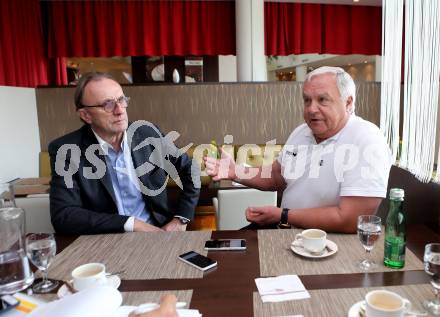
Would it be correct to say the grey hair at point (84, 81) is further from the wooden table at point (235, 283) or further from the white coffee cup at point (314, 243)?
the white coffee cup at point (314, 243)

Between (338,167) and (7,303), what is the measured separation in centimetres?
116

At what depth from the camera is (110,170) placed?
1.67 metres

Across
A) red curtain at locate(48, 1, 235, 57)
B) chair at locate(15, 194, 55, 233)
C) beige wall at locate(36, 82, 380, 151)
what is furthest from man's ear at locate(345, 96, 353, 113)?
red curtain at locate(48, 1, 235, 57)

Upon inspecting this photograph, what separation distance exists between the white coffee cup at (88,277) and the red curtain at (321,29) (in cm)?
443

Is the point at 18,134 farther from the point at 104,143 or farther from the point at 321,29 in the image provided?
the point at 321,29

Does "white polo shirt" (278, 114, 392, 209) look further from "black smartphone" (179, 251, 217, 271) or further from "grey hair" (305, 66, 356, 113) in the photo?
"black smartphone" (179, 251, 217, 271)

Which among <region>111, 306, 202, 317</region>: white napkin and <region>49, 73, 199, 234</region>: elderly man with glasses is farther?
<region>49, 73, 199, 234</region>: elderly man with glasses

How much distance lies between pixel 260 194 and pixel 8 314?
1.65 meters

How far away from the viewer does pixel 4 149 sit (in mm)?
3162

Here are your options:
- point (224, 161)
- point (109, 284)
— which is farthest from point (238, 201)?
point (109, 284)

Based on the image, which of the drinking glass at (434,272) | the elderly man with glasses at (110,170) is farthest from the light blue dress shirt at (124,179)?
the drinking glass at (434,272)

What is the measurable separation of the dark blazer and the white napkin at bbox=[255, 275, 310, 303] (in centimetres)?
Answer: 68

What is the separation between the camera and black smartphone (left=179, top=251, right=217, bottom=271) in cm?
101

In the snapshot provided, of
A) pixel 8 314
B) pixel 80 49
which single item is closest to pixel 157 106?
pixel 80 49
